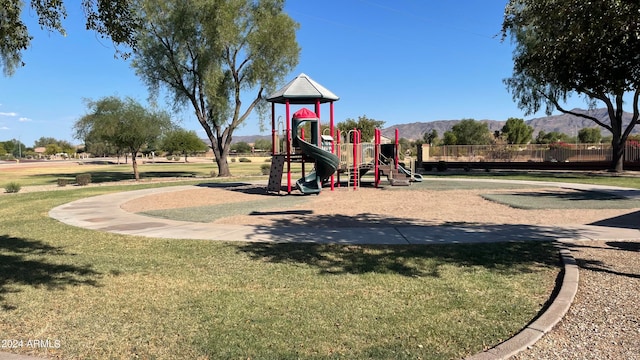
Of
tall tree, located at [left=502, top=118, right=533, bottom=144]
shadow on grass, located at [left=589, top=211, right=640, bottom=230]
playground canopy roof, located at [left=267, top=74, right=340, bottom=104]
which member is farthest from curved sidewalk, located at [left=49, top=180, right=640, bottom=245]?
tall tree, located at [left=502, top=118, right=533, bottom=144]

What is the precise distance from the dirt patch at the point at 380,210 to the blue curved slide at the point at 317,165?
49 cm

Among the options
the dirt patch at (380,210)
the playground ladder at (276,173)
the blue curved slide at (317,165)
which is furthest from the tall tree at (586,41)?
the playground ladder at (276,173)

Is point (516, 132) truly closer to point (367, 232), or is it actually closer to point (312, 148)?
point (312, 148)

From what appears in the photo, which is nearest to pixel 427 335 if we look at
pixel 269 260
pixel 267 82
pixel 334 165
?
pixel 269 260

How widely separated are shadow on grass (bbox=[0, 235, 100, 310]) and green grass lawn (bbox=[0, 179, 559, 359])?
17 mm

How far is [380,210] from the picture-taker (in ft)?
43.4

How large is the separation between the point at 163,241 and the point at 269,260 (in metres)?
2.76

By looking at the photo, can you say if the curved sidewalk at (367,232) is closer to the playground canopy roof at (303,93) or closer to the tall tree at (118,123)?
the playground canopy roof at (303,93)

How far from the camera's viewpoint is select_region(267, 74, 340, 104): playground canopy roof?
61.3ft

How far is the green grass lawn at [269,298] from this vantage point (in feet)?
13.1

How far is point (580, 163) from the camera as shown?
38.3 metres

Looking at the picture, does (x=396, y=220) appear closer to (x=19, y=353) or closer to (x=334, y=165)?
(x=334, y=165)

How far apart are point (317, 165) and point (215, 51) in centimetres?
1478

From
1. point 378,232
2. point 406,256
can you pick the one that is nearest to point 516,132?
point 378,232
